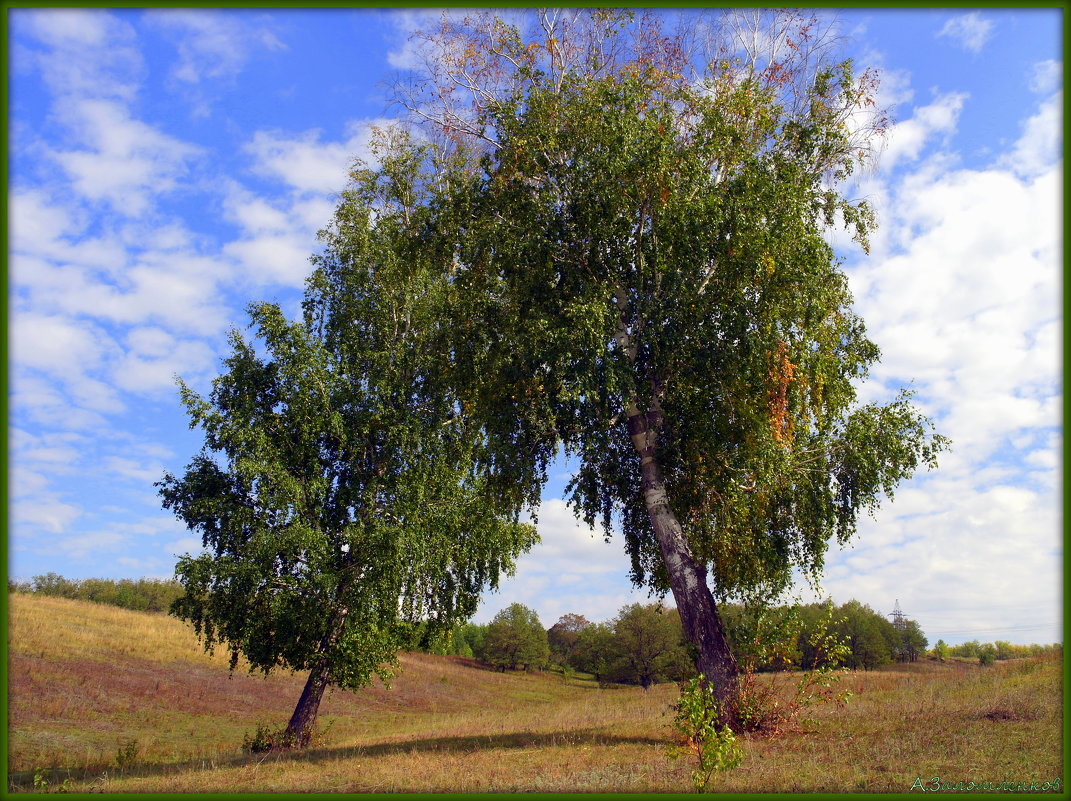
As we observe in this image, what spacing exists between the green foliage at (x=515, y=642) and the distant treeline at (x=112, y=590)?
4196 centimetres

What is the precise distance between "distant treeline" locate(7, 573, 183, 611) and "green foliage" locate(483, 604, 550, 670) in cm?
4196

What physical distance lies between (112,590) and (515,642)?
187 feet

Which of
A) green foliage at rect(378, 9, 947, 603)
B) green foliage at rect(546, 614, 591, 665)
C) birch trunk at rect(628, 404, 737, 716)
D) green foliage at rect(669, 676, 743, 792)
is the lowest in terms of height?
green foliage at rect(546, 614, 591, 665)

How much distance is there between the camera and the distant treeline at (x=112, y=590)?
92.5m

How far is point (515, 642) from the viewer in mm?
85375

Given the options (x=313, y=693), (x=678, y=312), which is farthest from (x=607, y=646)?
(x=678, y=312)

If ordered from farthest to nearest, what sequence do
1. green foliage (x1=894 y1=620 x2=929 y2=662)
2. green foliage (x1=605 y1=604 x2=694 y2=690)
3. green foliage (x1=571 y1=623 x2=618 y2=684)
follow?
green foliage (x1=894 y1=620 x2=929 y2=662) → green foliage (x1=571 y1=623 x2=618 y2=684) → green foliage (x1=605 y1=604 x2=694 y2=690)

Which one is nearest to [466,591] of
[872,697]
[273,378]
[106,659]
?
[273,378]

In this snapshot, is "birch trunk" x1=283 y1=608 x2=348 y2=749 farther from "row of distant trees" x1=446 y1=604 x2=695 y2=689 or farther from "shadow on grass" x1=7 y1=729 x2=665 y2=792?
"row of distant trees" x1=446 y1=604 x2=695 y2=689

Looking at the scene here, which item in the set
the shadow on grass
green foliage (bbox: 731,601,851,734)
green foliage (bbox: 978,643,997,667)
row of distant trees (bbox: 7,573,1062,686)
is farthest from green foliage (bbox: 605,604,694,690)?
green foliage (bbox: 731,601,851,734)

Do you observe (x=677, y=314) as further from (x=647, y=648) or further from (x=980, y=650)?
(x=980, y=650)

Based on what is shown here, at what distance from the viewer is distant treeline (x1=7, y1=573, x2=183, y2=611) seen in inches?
3642

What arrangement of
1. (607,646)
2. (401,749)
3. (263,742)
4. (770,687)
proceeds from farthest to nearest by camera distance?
(607,646)
(263,742)
(401,749)
(770,687)

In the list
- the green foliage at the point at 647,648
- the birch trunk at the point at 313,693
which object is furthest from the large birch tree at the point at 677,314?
the green foliage at the point at 647,648
